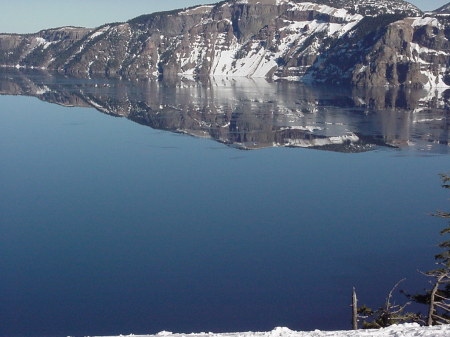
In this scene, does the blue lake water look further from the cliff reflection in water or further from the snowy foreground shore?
the snowy foreground shore

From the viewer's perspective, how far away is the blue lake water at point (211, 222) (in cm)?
2938

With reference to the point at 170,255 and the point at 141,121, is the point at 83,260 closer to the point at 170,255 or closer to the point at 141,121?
the point at 170,255

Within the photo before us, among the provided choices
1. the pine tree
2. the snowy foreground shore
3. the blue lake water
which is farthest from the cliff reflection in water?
the snowy foreground shore

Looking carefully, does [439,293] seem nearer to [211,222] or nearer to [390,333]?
[390,333]

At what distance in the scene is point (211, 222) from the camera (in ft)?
139

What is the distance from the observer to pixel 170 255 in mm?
36000

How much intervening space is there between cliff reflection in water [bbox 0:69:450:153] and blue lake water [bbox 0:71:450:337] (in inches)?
30.3

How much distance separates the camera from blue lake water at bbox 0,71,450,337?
2938 centimetres

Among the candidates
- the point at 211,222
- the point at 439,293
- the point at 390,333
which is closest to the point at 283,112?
the point at 211,222

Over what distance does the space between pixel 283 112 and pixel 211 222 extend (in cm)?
6467

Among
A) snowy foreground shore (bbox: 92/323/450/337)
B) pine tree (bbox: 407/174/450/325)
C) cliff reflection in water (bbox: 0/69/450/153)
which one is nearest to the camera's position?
snowy foreground shore (bbox: 92/323/450/337)

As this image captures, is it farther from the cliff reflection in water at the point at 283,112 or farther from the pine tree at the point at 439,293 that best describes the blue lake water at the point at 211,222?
the pine tree at the point at 439,293

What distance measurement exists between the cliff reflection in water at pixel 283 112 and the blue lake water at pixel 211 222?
769mm

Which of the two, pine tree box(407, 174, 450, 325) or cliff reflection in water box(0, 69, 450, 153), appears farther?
cliff reflection in water box(0, 69, 450, 153)
